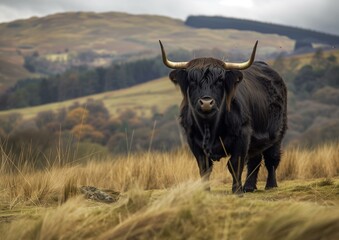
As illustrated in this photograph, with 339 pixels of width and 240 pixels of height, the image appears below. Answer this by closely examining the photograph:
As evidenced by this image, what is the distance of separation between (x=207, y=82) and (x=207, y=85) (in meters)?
0.05

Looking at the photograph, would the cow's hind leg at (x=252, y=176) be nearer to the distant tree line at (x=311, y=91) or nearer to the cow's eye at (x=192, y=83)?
the cow's eye at (x=192, y=83)

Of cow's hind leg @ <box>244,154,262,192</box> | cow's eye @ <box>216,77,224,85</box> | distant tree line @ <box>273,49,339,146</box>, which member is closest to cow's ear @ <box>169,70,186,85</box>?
cow's eye @ <box>216,77,224,85</box>

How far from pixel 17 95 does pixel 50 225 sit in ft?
424

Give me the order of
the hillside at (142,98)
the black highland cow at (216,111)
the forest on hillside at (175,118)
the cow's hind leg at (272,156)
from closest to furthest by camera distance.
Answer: the black highland cow at (216,111)
the cow's hind leg at (272,156)
the forest on hillside at (175,118)
the hillside at (142,98)

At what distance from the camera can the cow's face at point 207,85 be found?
7.19 meters

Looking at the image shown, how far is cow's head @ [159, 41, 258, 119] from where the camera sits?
23.6 feet

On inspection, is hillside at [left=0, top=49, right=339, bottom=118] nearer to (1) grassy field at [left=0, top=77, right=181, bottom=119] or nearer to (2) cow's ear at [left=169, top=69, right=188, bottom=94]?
(1) grassy field at [left=0, top=77, right=181, bottom=119]

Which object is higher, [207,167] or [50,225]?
[50,225]

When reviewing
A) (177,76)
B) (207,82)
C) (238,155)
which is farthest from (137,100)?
(207,82)

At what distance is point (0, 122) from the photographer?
59.8 meters

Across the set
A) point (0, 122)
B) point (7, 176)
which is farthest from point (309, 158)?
point (0, 122)

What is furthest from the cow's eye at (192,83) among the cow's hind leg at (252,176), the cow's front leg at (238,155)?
the cow's hind leg at (252,176)

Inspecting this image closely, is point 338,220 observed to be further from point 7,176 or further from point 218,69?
point 7,176

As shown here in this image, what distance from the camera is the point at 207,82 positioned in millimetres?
7277
